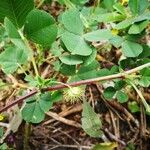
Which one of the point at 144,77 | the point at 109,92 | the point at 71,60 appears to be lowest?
the point at 109,92

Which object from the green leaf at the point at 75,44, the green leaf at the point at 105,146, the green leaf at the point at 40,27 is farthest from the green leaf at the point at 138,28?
the green leaf at the point at 105,146

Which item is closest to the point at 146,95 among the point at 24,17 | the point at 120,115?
the point at 120,115

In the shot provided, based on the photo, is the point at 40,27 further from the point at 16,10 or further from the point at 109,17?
the point at 109,17

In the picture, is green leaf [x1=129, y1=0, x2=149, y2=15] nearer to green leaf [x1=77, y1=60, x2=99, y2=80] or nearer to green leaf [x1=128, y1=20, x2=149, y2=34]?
green leaf [x1=128, y1=20, x2=149, y2=34]

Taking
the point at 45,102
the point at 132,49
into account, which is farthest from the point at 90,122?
the point at 132,49

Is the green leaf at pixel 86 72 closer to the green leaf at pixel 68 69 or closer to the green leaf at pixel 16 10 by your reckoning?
the green leaf at pixel 68 69
